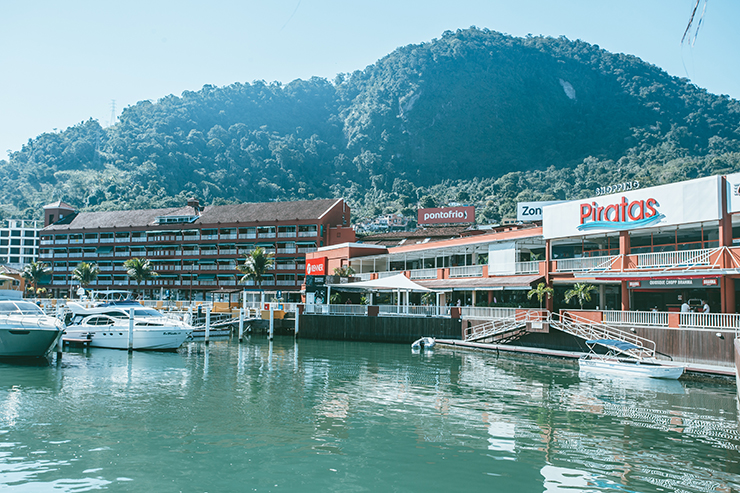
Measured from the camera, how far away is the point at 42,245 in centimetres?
9962

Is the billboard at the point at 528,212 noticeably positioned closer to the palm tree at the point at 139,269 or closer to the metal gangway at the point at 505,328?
the metal gangway at the point at 505,328

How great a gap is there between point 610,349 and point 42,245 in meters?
98.5

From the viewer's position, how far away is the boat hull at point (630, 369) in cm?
2711

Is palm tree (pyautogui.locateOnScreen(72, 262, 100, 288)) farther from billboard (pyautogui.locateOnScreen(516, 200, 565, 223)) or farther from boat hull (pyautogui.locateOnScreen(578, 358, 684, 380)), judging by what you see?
boat hull (pyautogui.locateOnScreen(578, 358, 684, 380))

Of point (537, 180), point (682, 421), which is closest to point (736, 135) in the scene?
point (537, 180)

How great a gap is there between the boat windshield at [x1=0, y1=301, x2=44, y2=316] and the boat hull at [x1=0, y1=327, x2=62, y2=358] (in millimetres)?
3136

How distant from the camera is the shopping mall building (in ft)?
100

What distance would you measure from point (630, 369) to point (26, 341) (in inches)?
1267

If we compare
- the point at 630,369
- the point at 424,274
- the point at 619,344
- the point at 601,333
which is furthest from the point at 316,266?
the point at 630,369

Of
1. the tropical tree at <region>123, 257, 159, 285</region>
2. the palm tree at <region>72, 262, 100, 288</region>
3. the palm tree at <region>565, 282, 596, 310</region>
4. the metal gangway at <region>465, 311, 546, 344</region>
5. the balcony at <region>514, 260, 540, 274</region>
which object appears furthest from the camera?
the palm tree at <region>72, 262, 100, 288</region>

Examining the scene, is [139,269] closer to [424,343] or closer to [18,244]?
[424,343]

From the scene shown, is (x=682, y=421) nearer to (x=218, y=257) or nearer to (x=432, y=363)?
(x=432, y=363)

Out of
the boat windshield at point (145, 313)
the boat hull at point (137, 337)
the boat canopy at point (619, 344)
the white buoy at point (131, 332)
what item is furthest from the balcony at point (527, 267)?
the white buoy at point (131, 332)

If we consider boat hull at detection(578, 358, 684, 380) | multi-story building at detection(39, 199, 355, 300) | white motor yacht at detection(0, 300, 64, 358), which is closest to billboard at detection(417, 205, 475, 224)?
multi-story building at detection(39, 199, 355, 300)
